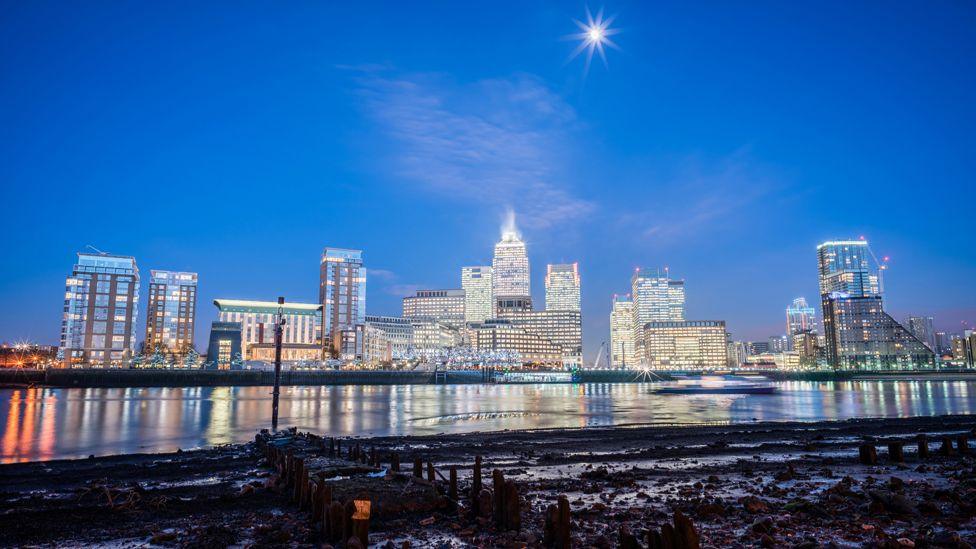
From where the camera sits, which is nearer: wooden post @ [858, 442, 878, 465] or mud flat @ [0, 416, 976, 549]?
mud flat @ [0, 416, 976, 549]

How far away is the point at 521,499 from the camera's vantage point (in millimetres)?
18172

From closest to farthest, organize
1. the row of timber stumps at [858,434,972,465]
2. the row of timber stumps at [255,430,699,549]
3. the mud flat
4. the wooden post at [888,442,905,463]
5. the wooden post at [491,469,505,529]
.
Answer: the row of timber stumps at [255,430,699,549], the mud flat, the wooden post at [491,469,505,529], the row of timber stumps at [858,434,972,465], the wooden post at [888,442,905,463]

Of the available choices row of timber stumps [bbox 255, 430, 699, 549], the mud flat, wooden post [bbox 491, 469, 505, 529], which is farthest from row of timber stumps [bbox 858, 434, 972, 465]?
wooden post [bbox 491, 469, 505, 529]

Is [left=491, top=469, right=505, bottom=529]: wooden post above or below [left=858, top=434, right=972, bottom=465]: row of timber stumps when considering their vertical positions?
above

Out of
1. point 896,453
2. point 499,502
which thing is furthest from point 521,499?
point 896,453

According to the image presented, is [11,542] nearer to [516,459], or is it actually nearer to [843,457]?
[516,459]

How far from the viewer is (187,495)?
2145cm

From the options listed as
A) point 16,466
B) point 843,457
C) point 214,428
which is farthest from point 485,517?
point 214,428

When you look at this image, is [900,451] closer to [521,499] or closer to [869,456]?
[869,456]

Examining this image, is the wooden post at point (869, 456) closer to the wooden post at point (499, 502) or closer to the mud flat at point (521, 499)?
the mud flat at point (521, 499)

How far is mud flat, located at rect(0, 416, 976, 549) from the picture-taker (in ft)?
45.2

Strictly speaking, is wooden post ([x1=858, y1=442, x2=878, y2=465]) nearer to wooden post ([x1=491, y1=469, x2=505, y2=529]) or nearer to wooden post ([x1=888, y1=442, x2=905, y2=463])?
wooden post ([x1=888, y1=442, x2=905, y2=463])

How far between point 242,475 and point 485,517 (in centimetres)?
1578

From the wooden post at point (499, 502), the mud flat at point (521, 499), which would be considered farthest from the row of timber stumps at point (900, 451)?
the wooden post at point (499, 502)
